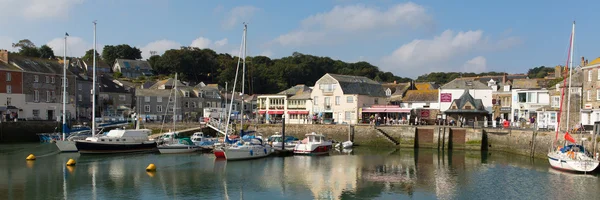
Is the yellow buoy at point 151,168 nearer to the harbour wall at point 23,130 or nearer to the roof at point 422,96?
the harbour wall at point 23,130

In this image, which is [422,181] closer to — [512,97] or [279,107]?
[512,97]

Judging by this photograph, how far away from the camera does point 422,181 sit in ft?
104

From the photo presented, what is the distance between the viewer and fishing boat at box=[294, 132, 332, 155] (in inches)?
1770

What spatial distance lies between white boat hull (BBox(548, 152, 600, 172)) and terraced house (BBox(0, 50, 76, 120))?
5266 centimetres

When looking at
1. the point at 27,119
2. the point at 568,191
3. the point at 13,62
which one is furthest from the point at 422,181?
the point at 13,62

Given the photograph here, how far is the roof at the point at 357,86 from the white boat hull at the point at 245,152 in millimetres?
22588

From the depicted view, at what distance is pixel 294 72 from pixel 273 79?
6456 millimetres

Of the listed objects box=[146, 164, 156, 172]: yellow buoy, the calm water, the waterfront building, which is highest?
the waterfront building

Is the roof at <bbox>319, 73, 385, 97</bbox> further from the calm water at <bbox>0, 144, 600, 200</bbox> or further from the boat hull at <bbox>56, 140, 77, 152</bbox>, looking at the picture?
the boat hull at <bbox>56, 140, 77, 152</bbox>

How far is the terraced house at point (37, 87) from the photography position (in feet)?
204

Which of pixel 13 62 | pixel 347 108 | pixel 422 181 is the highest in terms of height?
pixel 13 62

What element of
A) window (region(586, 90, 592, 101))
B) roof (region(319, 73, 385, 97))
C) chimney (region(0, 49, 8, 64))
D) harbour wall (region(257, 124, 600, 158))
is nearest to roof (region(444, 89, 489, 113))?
harbour wall (region(257, 124, 600, 158))

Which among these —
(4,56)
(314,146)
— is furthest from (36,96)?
(314,146)

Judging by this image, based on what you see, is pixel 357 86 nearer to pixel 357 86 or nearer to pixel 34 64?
pixel 357 86
